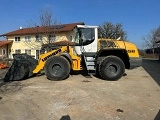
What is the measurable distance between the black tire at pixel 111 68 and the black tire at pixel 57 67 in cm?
174

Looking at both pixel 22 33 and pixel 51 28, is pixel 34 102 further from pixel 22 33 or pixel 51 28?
pixel 22 33

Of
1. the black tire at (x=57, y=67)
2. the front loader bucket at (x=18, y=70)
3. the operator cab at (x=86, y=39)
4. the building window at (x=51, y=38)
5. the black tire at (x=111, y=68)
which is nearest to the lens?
the black tire at (x=57, y=67)

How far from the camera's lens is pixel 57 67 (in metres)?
13.7

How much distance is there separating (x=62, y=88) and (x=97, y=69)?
10.6 ft

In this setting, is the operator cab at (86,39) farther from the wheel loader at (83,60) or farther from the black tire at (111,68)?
the black tire at (111,68)

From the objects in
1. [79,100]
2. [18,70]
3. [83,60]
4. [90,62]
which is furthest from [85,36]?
[79,100]

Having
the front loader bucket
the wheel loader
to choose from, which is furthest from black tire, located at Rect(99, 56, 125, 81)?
the front loader bucket

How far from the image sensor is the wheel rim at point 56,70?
13.7 meters

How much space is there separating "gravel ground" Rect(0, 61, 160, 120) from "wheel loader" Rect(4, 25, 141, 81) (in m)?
0.62

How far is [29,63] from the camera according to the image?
565 inches

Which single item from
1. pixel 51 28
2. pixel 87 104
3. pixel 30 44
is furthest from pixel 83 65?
→ pixel 30 44

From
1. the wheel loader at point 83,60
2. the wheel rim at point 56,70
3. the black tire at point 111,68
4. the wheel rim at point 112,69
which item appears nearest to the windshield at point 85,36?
Result: the wheel loader at point 83,60

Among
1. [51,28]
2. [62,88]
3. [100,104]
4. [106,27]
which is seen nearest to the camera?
[100,104]

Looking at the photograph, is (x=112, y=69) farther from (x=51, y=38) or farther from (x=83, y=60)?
(x=51, y=38)
